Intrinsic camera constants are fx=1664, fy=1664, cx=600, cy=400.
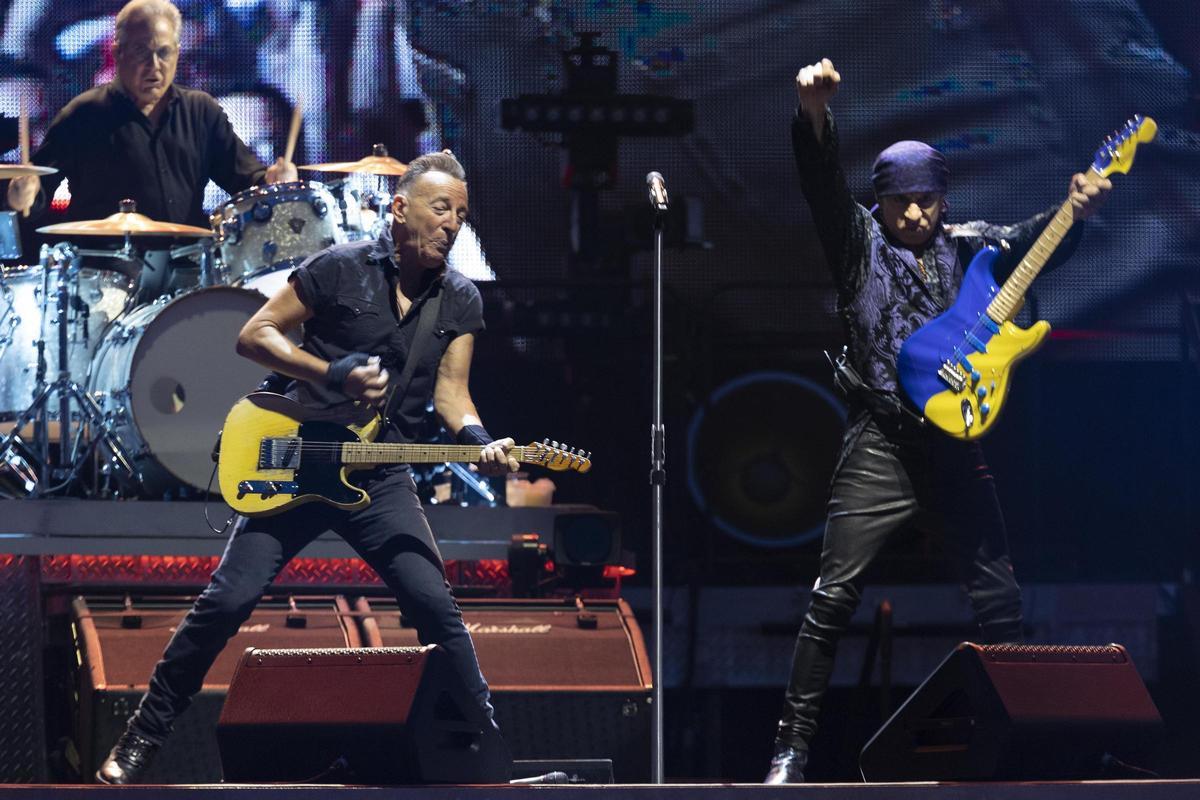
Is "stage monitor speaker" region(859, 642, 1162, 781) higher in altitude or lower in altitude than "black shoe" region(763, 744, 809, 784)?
higher

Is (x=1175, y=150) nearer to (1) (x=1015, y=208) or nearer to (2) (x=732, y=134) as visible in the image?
(1) (x=1015, y=208)

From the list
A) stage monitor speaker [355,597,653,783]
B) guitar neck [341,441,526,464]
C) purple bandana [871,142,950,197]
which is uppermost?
purple bandana [871,142,950,197]

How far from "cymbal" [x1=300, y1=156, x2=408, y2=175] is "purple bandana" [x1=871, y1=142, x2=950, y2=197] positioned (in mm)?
2555

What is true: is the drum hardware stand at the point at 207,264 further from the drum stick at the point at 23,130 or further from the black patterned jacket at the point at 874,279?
the black patterned jacket at the point at 874,279

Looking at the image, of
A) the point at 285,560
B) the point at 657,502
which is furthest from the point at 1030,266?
the point at 285,560

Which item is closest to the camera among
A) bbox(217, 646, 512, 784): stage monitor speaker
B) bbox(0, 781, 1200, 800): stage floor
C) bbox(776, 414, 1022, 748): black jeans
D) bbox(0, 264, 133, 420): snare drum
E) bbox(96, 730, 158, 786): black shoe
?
bbox(0, 781, 1200, 800): stage floor

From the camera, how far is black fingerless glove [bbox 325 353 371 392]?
15.7 feet

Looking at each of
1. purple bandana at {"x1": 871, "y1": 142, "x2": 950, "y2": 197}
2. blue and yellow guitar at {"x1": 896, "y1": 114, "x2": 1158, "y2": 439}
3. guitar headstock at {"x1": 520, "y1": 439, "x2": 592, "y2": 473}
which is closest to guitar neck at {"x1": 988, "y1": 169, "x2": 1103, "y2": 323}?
blue and yellow guitar at {"x1": 896, "y1": 114, "x2": 1158, "y2": 439}

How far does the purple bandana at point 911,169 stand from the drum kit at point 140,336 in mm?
2620

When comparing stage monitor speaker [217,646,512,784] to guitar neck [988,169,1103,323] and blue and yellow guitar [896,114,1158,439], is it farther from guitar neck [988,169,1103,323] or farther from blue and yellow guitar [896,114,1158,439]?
guitar neck [988,169,1103,323]

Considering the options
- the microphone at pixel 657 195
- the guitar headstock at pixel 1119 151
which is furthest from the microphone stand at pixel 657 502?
the guitar headstock at pixel 1119 151

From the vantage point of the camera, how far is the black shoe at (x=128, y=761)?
4.58m

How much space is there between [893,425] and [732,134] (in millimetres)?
2662

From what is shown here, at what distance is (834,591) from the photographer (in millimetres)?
4703
